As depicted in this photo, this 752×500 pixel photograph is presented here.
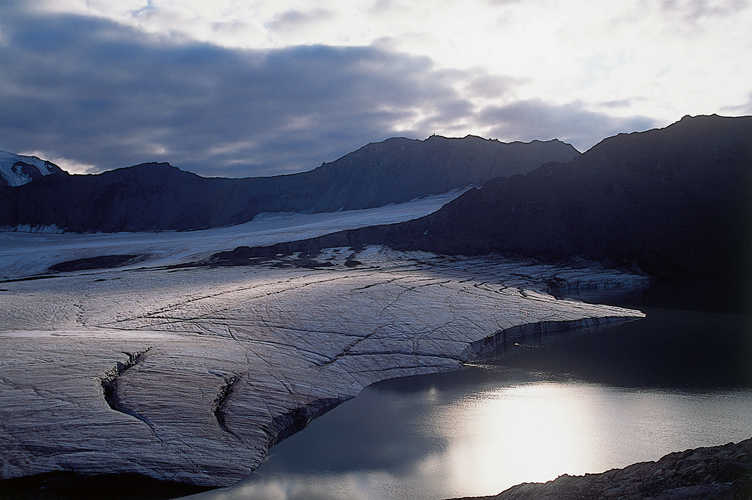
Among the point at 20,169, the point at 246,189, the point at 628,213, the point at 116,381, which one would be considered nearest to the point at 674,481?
the point at 116,381

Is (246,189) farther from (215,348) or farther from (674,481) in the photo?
(674,481)

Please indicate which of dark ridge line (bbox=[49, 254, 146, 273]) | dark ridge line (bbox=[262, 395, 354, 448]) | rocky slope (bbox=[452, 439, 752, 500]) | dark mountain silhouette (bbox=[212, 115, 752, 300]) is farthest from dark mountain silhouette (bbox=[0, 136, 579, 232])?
rocky slope (bbox=[452, 439, 752, 500])

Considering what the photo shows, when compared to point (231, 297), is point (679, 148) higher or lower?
higher

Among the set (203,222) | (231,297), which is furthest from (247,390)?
(203,222)

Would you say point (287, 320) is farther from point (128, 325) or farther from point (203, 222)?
point (203, 222)

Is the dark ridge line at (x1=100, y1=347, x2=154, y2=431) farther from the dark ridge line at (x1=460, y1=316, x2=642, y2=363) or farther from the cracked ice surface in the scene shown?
the dark ridge line at (x1=460, y1=316, x2=642, y2=363)

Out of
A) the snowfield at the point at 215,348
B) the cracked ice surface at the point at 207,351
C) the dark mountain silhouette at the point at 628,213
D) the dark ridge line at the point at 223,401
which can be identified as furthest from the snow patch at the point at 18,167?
the dark ridge line at the point at 223,401

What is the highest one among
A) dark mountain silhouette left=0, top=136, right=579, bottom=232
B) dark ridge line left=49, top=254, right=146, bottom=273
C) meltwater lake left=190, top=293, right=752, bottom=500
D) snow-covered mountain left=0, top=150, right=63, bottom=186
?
snow-covered mountain left=0, top=150, right=63, bottom=186
